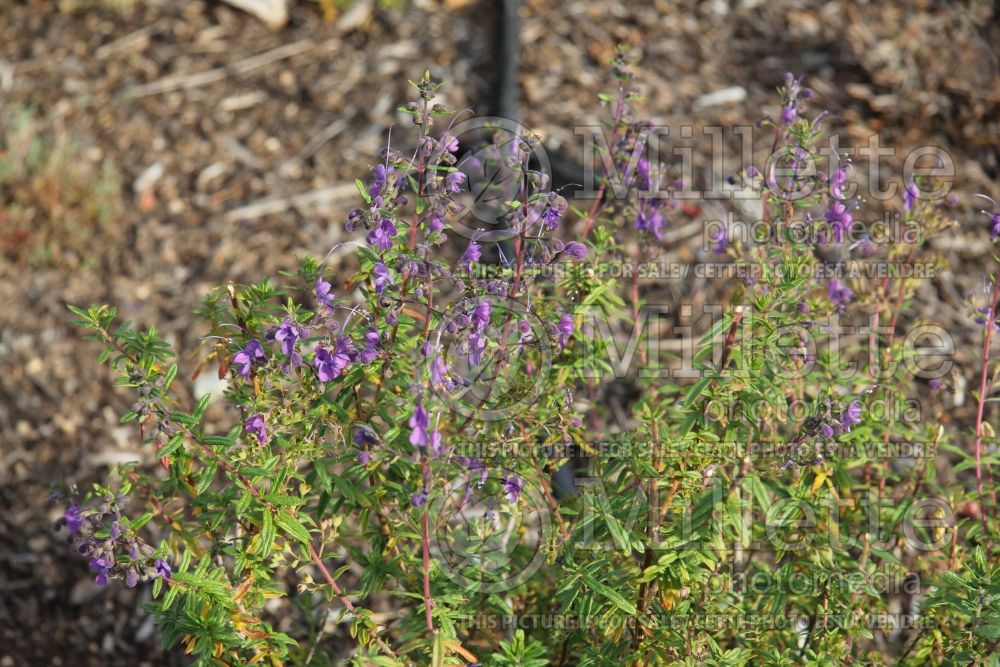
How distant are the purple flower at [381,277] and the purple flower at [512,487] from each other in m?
0.58

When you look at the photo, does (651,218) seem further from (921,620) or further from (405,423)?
(921,620)

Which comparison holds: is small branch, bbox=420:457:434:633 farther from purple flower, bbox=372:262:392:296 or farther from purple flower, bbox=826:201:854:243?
purple flower, bbox=826:201:854:243

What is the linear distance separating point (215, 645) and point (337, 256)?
3068mm

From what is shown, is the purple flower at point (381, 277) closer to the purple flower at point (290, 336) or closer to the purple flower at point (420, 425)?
the purple flower at point (290, 336)

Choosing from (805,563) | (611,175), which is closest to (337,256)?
(611,175)

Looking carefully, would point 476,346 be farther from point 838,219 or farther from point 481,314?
point 838,219

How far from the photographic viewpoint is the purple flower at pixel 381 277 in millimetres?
2365

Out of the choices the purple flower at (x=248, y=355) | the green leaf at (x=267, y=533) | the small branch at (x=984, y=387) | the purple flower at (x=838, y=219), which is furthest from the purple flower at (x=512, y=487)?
the small branch at (x=984, y=387)

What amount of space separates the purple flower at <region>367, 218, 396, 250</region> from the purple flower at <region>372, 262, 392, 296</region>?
0.19 feet

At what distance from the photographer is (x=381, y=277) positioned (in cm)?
238

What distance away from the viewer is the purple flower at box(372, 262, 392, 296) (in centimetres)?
237

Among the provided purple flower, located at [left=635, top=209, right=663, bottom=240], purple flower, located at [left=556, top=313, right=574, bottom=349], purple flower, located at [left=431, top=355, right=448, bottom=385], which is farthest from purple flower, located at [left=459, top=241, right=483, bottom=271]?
purple flower, located at [left=635, top=209, right=663, bottom=240]

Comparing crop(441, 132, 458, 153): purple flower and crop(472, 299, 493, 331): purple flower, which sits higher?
crop(441, 132, 458, 153): purple flower

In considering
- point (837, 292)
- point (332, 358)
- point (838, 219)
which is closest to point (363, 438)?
point (332, 358)
